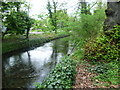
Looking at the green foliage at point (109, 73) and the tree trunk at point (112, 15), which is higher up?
the tree trunk at point (112, 15)

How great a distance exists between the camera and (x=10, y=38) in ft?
36.9

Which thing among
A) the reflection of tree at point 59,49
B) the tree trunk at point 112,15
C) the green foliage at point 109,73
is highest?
the tree trunk at point 112,15

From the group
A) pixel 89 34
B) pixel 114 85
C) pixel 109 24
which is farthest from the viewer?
pixel 89 34

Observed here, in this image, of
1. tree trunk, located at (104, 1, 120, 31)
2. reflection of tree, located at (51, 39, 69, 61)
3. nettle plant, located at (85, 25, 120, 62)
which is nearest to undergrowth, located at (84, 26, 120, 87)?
nettle plant, located at (85, 25, 120, 62)

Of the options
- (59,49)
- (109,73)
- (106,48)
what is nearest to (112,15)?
(106,48)

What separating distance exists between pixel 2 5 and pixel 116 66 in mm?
9884

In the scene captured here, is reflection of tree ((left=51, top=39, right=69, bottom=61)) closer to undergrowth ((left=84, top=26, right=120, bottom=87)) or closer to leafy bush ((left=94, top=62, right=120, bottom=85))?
undergrowth ((left=84, top=26, right=120, bottom=87))

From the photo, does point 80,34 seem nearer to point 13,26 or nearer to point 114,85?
point 114,85

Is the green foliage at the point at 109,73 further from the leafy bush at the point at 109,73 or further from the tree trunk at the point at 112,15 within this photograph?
the tree trunk at the point at 112,15

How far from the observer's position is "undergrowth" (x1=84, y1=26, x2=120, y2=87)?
4.20 m

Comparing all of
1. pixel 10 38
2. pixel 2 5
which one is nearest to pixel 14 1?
pixel 2 5

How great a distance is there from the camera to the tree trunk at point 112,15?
512cm

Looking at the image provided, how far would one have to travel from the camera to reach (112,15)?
Answer: 5289 mm

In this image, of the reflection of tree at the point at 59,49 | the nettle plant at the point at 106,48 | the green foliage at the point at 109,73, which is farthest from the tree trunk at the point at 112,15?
the reflection of tree at the point at 59,49
